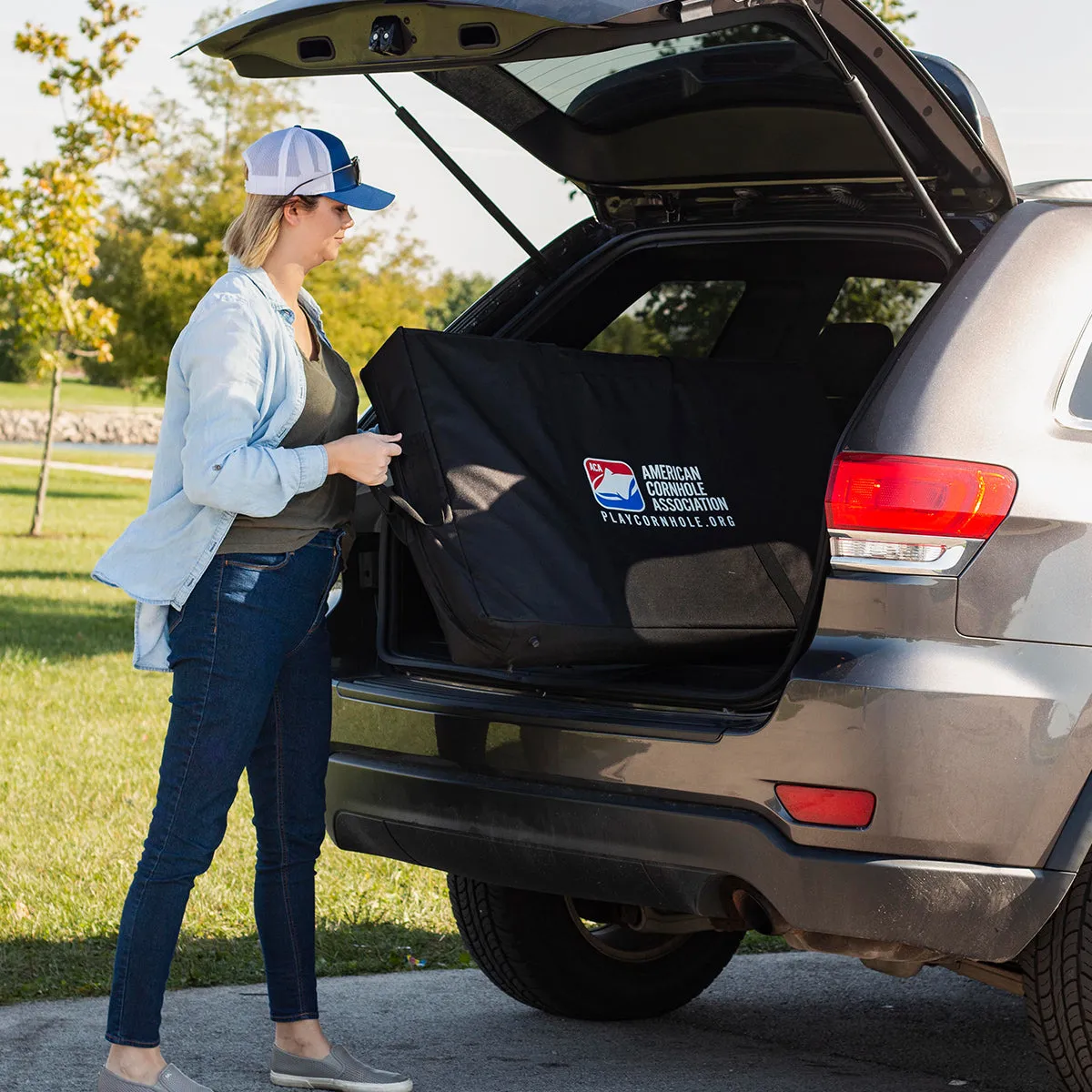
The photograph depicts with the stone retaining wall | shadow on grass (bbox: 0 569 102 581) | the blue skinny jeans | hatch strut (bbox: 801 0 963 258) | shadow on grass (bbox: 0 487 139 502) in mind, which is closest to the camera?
hatch strut (bbox: 801 0 963 258)

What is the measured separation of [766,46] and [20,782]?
15.2 feet

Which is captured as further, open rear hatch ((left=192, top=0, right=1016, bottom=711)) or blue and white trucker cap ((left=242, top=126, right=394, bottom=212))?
blue and white trucker cap ((left=242, top=126, right=394, bottom=212))

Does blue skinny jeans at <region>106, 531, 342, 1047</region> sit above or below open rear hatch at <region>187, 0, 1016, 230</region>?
below

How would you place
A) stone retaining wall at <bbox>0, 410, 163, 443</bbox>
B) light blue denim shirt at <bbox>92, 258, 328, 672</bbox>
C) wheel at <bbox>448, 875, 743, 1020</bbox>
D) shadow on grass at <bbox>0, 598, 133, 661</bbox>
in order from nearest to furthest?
light blue denim shirt at <bbox>92, 258, 328, 672</bbox> → wheel at <bbox>448, 875, 743, 1020</bbox> → shadow on grass at <bbox>0, 598, 133, 661</bbox> → stone retaining wall at <bbox>0, 410, 163, 443</bbox>

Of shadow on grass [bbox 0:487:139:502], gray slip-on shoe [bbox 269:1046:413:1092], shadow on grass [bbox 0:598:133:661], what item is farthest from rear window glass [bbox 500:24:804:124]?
shadow on grass [bbox 0:487:139:502]

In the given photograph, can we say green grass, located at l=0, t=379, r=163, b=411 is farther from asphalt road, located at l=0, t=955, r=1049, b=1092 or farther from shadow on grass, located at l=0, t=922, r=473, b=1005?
asphalt road, located at l=0, t=955, r=1049, b=1092

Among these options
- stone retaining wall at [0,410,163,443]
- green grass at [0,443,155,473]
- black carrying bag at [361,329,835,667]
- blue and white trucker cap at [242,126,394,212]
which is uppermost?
blue and white trucker cap at [242,126,394,212]

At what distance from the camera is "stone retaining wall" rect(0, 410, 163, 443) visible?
4438 centimetres

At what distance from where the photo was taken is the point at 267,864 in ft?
12.5

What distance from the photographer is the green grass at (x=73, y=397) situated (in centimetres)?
5450

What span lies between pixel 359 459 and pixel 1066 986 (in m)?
1.66

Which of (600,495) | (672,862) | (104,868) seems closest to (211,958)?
(104,868)

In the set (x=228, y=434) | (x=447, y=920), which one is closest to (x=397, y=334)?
(x=228, y=434)

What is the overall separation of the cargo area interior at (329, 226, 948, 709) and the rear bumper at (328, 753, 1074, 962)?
251 mm
